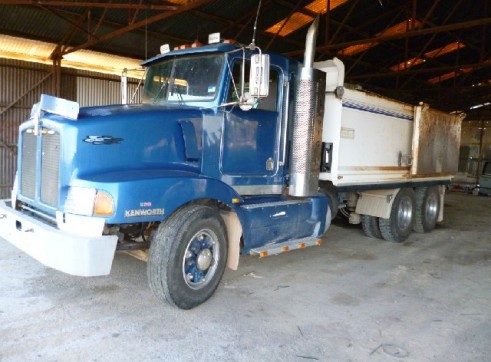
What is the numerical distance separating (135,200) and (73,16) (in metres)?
8.30

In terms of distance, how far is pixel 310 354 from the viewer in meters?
3.49

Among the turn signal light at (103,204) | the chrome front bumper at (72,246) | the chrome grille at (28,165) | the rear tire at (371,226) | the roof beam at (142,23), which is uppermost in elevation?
the roof beam at (142,23)

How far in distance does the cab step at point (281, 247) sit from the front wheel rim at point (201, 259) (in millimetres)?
536

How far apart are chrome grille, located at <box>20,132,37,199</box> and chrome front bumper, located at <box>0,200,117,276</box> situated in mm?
577

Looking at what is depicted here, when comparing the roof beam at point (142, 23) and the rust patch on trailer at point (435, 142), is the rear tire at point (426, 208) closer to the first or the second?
Answer: the rust patch on trailer at point (435, 142)

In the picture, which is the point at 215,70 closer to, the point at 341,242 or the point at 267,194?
the point at 267,194

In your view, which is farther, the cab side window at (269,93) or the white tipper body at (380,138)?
the white tipper body at (380,138)

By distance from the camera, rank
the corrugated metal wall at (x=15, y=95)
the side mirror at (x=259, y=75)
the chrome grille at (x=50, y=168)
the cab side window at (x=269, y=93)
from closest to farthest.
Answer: the chrome grille at (x=50, y=168) → the side mirror at (x=259, y=75) → the cab side window at (x=269, y=93) → the corrugated metal wall at (x=15, y=95)

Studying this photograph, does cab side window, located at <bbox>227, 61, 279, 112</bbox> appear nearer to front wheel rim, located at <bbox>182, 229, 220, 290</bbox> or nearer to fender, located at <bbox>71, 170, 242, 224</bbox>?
fender, located at <bbox>71, 170, 242, 224</bbox>

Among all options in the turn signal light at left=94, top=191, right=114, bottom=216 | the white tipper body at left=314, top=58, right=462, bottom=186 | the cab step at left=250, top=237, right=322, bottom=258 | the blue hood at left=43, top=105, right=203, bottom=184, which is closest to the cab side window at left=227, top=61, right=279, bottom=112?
the blue hood at left=43, top=105, right=203, bottom=184

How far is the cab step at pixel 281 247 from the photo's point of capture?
4812 millimetres

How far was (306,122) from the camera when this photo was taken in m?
5.28

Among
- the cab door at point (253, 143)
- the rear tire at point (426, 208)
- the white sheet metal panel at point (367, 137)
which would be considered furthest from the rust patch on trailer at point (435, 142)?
the cab door at point (253, 143)

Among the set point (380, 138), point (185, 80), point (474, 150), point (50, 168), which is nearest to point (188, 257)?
point (50, 168)
